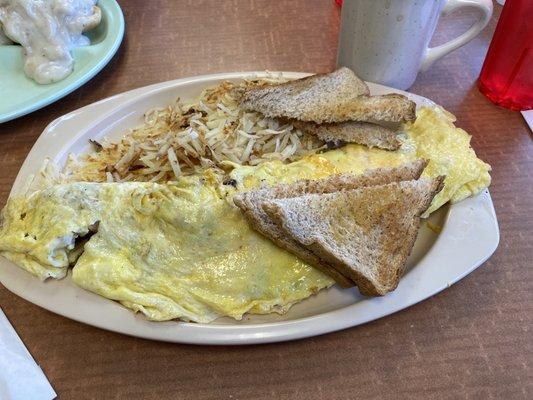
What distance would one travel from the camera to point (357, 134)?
1350 mm

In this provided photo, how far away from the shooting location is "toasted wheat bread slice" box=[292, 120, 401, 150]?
133 cm

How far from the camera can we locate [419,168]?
123cm

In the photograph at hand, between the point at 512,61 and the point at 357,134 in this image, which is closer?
the point at 357,134

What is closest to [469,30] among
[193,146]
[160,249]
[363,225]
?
[363,225]

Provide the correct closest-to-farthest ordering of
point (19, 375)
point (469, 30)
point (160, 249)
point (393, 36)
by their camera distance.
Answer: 1. point (19, 375)
2. point (160, 249)
3. point (393, 36)
4. point (469, 30)

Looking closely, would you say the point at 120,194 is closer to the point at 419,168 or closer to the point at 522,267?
the point at 419,168

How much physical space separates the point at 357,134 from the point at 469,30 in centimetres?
71

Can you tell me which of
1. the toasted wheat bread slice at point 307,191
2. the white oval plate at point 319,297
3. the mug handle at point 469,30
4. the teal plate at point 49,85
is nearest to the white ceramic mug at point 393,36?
the mug handle at point 469,30

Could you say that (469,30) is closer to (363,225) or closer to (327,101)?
(327,101)

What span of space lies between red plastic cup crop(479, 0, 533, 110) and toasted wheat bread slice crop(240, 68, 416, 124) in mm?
566

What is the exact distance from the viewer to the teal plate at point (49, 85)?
1612 millimetres

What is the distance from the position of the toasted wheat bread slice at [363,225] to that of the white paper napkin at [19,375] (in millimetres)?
667

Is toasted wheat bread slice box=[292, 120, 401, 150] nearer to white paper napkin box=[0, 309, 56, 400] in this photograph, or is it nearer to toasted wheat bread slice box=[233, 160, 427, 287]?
toasted wheat bread slice box=[233, 160, 427, 287]

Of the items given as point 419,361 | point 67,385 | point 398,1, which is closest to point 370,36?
point 398,1
